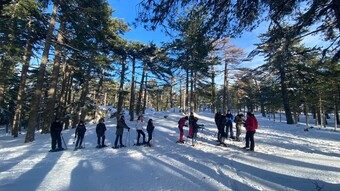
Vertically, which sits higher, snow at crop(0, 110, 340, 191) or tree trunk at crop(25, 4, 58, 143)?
tree trunk at crop(25, 4, 58, 143)

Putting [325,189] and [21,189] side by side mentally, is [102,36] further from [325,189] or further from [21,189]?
[325,189]

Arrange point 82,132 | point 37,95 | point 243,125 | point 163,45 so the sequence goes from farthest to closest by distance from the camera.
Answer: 1. point 163,45
2. point 37,95
3. point 243,125
4. point 82,132

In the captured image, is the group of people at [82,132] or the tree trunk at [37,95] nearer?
the group of people at [82,132]

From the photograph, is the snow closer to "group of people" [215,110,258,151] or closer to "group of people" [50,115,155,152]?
"group of people" [215,110,258,151]

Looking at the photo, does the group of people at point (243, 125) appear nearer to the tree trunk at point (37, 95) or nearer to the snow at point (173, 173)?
the snow at point (173, 173)

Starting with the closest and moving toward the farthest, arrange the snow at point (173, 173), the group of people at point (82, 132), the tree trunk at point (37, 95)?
1. the snow at point (173, 173)
2. the group of people at point (82, 132)
3. the tree trunk at point (37, 95)

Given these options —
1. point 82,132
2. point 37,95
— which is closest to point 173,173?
point 82,132

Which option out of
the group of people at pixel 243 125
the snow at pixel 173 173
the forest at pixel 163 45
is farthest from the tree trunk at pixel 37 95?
the group of people at pixel 243 125

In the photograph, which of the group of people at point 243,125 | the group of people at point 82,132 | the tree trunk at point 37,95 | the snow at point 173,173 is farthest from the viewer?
the tree trunk at point 37,95

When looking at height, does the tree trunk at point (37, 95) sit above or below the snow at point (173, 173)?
above

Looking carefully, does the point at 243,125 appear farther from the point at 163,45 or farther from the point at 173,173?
the point at 163,45

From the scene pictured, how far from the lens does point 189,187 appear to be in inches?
204

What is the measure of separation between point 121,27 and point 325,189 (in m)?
22.0

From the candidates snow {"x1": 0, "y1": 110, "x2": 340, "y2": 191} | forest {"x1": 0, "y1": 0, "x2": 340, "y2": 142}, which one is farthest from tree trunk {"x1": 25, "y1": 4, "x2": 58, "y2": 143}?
snow {"x1": 0, "y1": 110, "x2": 340, "y2": 191}
